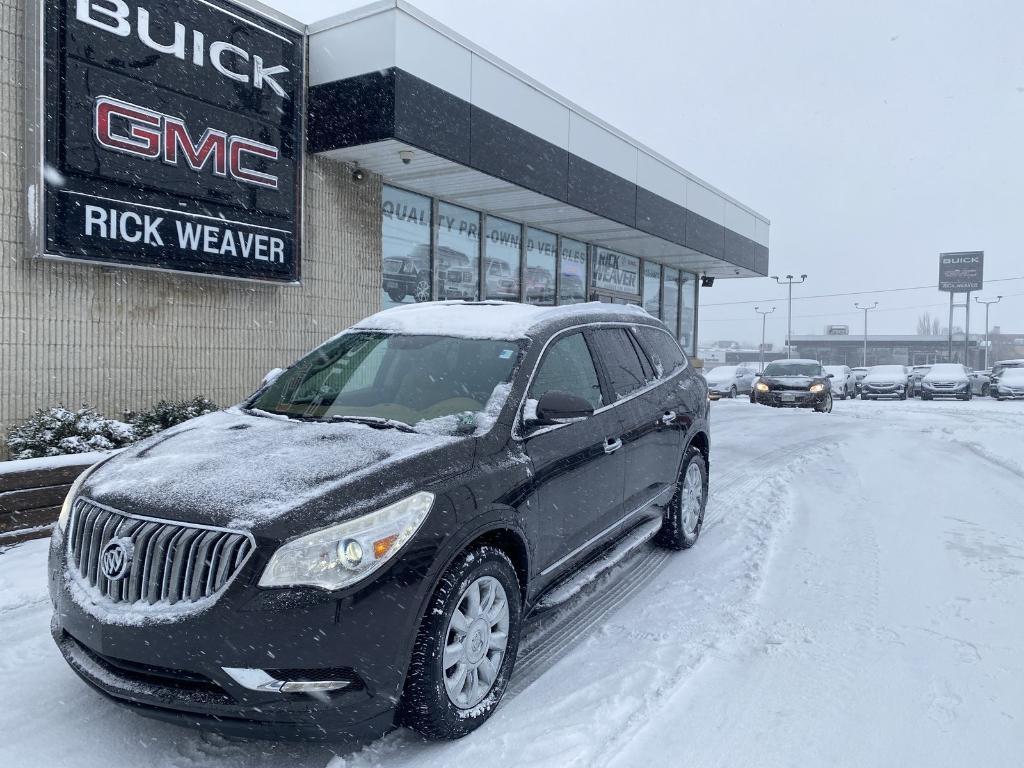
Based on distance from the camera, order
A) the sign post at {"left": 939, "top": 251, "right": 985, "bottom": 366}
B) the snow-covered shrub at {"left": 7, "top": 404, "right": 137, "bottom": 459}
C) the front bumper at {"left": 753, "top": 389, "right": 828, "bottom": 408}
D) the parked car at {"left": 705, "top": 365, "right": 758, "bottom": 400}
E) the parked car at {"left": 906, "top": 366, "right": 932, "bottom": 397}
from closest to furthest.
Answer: the snow-covered shrub at {"left": 7, "top": 404, "right": 137, "bottom": 459}, the front bumper at {"left": 753, "top": 389, "right": 828, "bottom": 408}, the parked car at {"left": 705, "top": 365, "right": 758, "bottom": 400}, the parked car at {"left": 906, "top": 366, "right": 932, "bottom": 397}, the sign post at {"left": 939, "top": 251, "right": 985, "bottom": 366}

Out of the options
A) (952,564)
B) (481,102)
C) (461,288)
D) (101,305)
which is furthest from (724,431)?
(101,305)

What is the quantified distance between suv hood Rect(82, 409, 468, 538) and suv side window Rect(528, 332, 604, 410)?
2.57 feet

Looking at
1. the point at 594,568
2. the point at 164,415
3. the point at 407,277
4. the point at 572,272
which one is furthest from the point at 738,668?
the point at 572,272

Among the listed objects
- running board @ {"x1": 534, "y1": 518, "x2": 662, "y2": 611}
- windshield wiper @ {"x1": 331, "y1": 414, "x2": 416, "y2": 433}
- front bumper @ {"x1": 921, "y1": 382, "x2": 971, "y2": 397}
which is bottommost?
front bumper @ {"x1": 921, "y1": 382, "x2": 971, "y2": 397}

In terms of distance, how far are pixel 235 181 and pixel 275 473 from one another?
729cm

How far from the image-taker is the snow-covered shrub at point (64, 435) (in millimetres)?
6594

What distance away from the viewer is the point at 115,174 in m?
7.79

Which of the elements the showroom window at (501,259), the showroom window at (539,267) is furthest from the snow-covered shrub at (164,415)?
the showroom window at (539,267)

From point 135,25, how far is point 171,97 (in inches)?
30.4

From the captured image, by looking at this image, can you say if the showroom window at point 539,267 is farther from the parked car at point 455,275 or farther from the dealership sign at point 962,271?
the dealership sign at point 962,271

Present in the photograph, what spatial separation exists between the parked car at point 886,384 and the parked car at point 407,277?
77.4 feet

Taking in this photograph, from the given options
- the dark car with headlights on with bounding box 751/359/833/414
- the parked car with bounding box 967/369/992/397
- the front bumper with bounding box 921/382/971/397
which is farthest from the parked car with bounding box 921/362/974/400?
the dark car with headlights on with bounding box 751/359/833/414

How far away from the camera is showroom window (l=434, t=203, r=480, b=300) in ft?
43.3

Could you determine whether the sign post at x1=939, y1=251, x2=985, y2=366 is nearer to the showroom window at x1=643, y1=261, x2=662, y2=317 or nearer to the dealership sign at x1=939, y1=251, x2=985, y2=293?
the dealership sign at x1=939, y1=251, x2=985, y2=293
